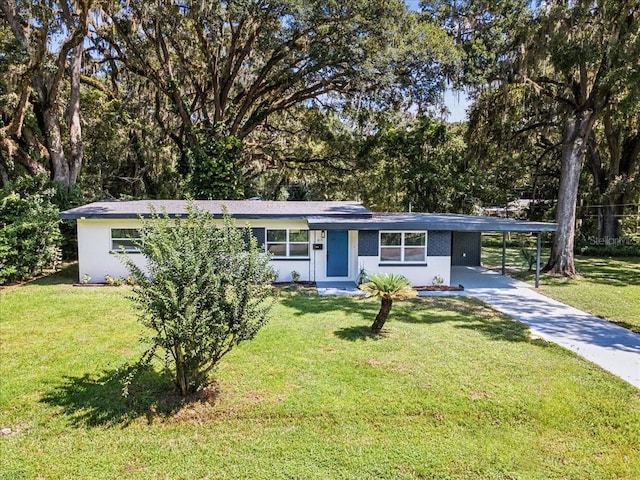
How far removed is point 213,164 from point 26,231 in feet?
28.7

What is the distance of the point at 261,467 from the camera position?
14.1 ft

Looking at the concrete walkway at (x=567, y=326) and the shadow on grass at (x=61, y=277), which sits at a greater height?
the shadow on grass at (x=61, y=277)

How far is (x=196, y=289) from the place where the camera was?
5109 mm

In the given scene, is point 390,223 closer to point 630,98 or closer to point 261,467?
point 630,98

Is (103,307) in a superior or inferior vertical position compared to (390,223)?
inferior

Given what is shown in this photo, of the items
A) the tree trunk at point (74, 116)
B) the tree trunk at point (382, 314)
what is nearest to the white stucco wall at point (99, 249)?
the tree trunk at point (74, 116)

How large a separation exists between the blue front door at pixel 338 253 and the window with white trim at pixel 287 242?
81 cm

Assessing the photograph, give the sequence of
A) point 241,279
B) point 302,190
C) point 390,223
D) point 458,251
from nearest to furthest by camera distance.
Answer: point 241,279
point 390,223
point 458,251
point 302,190

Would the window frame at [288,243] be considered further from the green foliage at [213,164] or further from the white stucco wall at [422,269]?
the green foliage at [213,164]

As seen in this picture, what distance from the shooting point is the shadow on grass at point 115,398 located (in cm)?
525

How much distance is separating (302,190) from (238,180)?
41.0 feet

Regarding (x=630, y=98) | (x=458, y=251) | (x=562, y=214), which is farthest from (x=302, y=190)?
(x=630, y=98)

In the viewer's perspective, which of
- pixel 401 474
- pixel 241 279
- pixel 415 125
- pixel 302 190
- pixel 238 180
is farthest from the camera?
pixel 302 190

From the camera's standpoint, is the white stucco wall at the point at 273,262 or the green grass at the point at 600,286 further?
the white stucco wall at the point at 273,262
